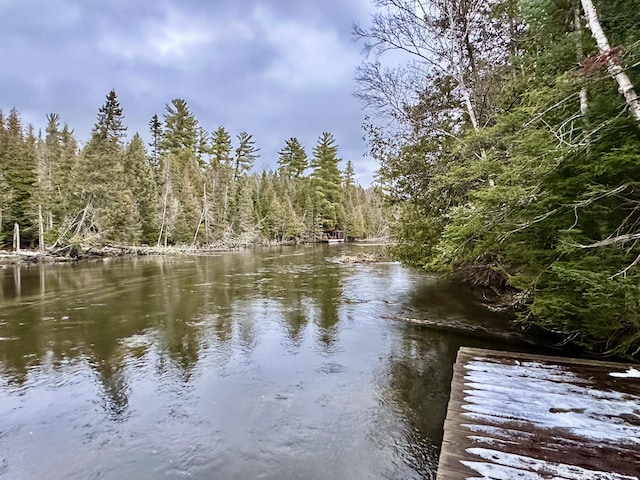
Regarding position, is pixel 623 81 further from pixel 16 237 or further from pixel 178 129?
pixel 178 129

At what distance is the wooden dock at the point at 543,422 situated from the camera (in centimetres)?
255

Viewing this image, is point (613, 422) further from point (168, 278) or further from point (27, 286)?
point (27, 286)

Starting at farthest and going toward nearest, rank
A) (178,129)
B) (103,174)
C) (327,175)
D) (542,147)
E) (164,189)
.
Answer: (327,175) < (178,129) < (164,189) < (103,174) < (542,147)

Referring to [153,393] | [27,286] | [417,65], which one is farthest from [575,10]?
[27,286]

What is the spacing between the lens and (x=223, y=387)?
5.57m

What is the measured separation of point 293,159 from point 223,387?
2198 inches

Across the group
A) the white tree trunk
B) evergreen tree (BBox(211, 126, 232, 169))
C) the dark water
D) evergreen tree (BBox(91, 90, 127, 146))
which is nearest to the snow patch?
the dark water

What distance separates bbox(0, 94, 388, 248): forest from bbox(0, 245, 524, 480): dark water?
5895mm

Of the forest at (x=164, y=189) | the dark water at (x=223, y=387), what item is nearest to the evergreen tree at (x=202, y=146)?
the forest at (x=164, y=189)

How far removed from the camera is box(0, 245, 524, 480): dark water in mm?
3848

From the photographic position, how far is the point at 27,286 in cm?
1444

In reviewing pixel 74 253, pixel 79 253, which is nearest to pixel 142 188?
pixel 79 253

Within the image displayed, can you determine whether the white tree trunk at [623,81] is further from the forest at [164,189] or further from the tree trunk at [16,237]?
the tree trunk at [16,237]

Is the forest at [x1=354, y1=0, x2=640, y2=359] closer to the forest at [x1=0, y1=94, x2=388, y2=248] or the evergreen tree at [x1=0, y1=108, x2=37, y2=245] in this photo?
the forest at [x1=0, y1=94, x2=388, y2=248]
